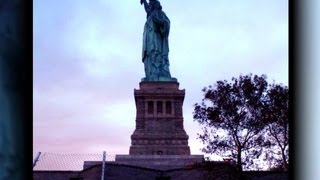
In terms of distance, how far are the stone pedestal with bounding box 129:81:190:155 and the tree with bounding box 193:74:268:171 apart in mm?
999

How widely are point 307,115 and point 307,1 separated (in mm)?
223

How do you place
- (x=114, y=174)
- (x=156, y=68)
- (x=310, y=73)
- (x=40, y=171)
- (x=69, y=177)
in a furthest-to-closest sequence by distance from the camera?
(x=156, y=68)
(x=114, y=174)
(x=69, y=177)
(x=40, y=171)
(x=310, y=73)

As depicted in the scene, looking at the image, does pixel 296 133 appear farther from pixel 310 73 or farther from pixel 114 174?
pixel 114 174

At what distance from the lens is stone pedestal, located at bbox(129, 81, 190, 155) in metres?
3.73

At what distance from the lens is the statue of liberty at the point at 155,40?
2.47m

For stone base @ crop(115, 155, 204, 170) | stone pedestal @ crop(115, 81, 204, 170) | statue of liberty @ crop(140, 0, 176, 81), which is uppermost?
statue of liberty @ crop(140, 0, 176, 81)

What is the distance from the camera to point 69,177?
2.61 meters

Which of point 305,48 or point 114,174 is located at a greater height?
point 305,48

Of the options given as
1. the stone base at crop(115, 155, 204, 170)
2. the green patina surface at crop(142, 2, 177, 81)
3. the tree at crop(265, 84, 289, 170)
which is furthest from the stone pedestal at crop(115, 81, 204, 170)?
the tree at crop(265, 84, 289, 170)

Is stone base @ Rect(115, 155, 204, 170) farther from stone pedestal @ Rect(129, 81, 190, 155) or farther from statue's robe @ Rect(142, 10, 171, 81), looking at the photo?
statue's robe @ Rect(142, 10, 171, 81)

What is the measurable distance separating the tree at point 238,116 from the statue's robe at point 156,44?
1.72 feet

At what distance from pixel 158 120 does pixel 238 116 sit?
283 centimetres

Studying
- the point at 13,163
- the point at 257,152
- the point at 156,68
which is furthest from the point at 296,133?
the point at 156,68

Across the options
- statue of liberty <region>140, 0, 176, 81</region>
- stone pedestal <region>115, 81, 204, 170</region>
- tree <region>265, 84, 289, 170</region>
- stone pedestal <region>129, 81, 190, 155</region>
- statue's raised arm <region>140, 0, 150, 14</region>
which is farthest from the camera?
stone pedestal <region>129, 81, 190, 155</region>
